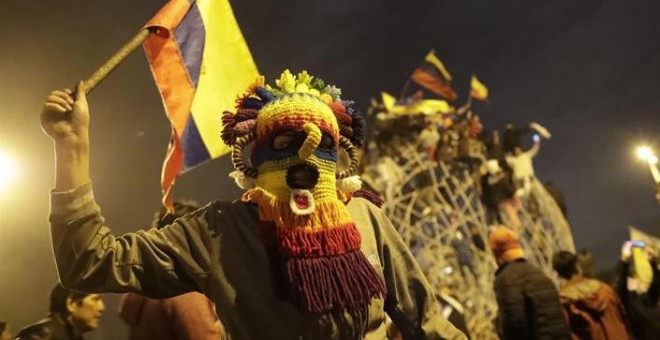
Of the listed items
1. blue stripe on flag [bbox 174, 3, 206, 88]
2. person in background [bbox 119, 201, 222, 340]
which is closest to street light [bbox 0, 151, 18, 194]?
blue stripe on flag [bbox 174, 3, 206, 88]

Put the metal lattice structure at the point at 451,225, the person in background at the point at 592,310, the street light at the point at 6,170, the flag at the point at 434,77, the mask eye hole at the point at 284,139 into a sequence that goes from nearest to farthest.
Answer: the mask eye hole at the point at 284,139, the person in background at the point at 592,310, the street light at the point at 6,170, the metal lattice structure at the point at 451,225, the flag at the point at 434,77

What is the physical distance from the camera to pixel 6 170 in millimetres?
5750

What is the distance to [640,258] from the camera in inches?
187

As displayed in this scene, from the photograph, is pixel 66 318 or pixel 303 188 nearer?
pixel 303 188

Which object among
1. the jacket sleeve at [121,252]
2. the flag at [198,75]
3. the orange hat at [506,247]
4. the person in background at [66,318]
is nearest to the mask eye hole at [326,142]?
the jacket sleeve at [121,252]

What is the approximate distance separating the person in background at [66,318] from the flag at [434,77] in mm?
6915

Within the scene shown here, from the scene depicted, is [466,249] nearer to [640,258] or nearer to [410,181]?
[410,181]

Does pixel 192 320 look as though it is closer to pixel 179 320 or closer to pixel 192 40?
pixel 179 320

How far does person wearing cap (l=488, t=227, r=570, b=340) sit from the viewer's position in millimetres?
3295

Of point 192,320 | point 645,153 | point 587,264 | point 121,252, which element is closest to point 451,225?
point 587,264

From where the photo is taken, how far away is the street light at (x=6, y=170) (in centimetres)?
562

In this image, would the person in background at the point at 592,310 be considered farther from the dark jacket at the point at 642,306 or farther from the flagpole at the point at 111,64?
the flagpole at the point at 111,64

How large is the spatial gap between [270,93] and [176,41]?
5.08 feet

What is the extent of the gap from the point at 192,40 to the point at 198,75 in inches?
7.9
